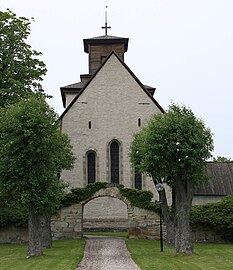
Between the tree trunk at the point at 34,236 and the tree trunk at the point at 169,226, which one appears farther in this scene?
the tree trunk at the point at 169,226

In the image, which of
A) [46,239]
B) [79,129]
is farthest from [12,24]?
[46,239]

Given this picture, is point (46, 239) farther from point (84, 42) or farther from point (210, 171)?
point (84, 42)

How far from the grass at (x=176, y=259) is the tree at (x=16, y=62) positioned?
13775mm

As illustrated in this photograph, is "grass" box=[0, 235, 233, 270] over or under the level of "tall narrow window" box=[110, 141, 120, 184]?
under

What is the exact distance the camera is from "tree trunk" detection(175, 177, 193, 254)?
96.4ft

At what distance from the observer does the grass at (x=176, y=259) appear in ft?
76.7

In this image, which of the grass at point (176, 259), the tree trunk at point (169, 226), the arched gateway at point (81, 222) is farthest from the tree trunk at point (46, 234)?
the tree trunk at point (169, 226)

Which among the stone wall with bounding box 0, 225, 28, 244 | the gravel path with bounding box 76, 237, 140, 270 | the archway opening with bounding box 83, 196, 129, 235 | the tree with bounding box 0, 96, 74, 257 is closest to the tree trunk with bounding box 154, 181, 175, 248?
the gravel path with bounding box 76, 237, 140, 270

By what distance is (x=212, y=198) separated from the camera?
161ft

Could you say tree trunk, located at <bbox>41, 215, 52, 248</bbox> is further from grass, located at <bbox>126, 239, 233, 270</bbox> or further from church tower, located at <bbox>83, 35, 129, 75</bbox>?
church tower, located at <bbox>83, 35, 129, 75</bbox>

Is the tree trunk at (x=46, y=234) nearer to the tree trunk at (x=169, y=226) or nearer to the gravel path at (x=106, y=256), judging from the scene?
the gravel path at (x=106, y=256)

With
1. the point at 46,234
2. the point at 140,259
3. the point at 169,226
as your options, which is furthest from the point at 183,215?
the point at 46,234

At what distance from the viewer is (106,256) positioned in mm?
28719

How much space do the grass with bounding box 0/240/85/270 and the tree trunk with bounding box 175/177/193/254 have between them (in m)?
Result: 5.25
